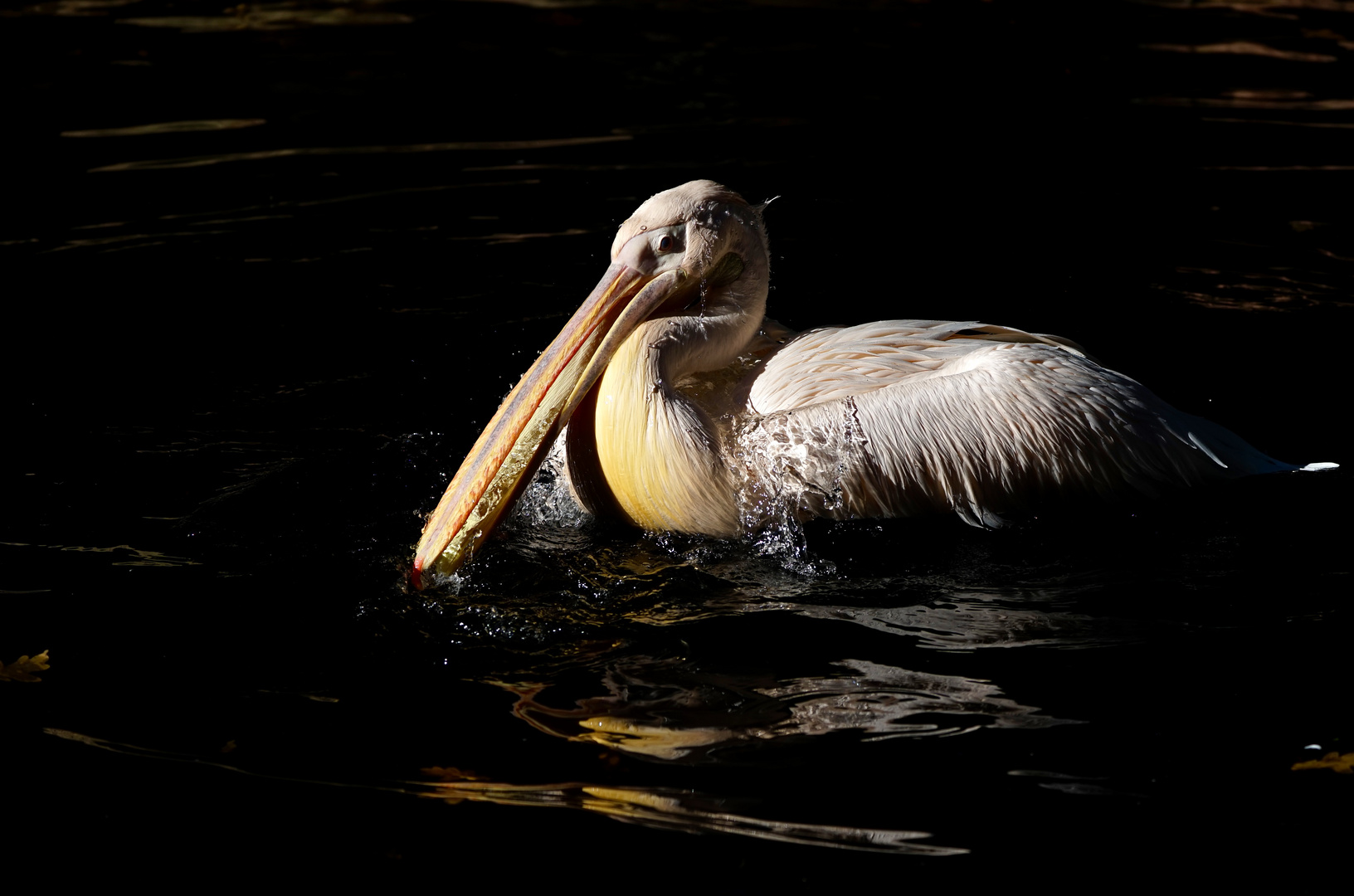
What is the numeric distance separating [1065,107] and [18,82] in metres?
7.07

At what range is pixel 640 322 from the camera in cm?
395

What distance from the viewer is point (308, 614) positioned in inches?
130

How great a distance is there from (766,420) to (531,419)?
693 mm

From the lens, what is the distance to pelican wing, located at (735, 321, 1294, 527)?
3.71 m

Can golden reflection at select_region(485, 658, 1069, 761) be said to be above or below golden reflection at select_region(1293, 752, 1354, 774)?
below

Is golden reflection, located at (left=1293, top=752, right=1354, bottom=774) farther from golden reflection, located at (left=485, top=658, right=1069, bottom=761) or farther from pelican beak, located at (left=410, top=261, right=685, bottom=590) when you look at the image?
pelican beak, located at (left=410, top=261, right=685, bottom=590)

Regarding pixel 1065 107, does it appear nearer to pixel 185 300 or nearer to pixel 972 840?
pixel 185 300

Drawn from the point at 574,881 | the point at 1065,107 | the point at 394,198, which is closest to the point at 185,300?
the point at 394,198

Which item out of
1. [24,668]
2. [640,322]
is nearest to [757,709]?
[640,322]

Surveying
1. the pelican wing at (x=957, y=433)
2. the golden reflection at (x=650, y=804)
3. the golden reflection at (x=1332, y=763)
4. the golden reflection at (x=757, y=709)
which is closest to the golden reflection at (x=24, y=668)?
the golden reflection at (x=650, y=804)

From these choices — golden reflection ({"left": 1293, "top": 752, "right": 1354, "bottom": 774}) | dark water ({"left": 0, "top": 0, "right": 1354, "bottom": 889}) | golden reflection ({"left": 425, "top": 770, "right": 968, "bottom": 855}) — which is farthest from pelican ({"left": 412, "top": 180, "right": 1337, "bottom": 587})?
golden reflection ({"left": 1293, "top": 752, "right": 1354, "bottom": 774})

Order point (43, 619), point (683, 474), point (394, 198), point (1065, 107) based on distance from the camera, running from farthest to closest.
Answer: point (1065, 107)
point (394, 198)
point (683, 474)
point (43, 619)

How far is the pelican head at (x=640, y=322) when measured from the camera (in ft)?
11.9

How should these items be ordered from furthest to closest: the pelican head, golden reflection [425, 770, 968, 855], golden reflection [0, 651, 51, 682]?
the pelican head < golden reflection [0, 651, 51, 682] < golden reflection [425, 770, 968, 855]
